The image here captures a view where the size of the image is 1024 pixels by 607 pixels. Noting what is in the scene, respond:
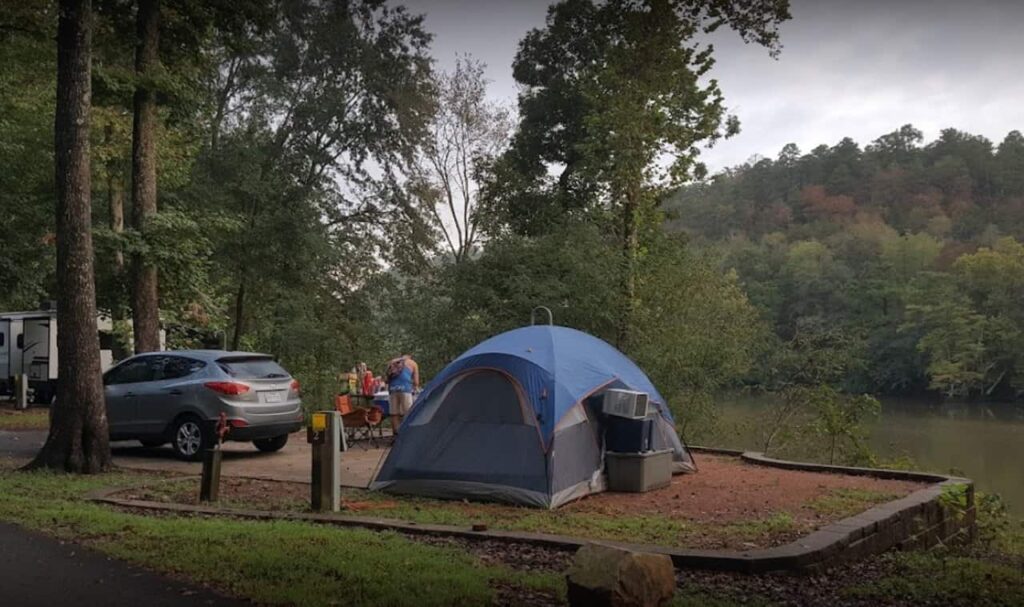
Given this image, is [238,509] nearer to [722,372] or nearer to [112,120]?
[112,120]

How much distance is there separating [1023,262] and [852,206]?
68.5 feet

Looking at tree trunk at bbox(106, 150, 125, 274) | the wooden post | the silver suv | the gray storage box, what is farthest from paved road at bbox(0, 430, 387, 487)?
tree trunk at bbox(106, 150, 125, 274)

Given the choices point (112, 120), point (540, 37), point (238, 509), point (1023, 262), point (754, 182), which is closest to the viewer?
point (238, 509)

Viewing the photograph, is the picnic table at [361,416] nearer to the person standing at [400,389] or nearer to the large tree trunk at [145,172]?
the person standing at [400,389]

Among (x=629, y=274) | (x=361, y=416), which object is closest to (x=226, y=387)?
(x=361, y=416)

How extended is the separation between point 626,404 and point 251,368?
554 centimetres

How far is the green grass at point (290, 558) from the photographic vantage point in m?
5.31

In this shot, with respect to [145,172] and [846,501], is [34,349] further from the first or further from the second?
[846,501]

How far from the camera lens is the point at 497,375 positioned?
9.83 metres

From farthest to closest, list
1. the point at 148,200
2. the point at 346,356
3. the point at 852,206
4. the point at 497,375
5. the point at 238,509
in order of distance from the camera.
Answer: the point at 852,206, the point at 346,356, the point at 148,200, the point at 497,375, the point at 238,509

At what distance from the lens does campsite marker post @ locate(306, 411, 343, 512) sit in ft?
27.5

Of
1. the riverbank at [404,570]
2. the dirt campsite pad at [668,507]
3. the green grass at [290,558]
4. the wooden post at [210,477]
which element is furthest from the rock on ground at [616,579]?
the wooden post at [210,477]

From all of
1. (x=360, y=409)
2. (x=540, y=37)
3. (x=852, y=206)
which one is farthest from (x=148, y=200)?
(x=852, y=206)

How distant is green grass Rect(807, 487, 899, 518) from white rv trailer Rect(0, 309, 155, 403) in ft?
58.7
